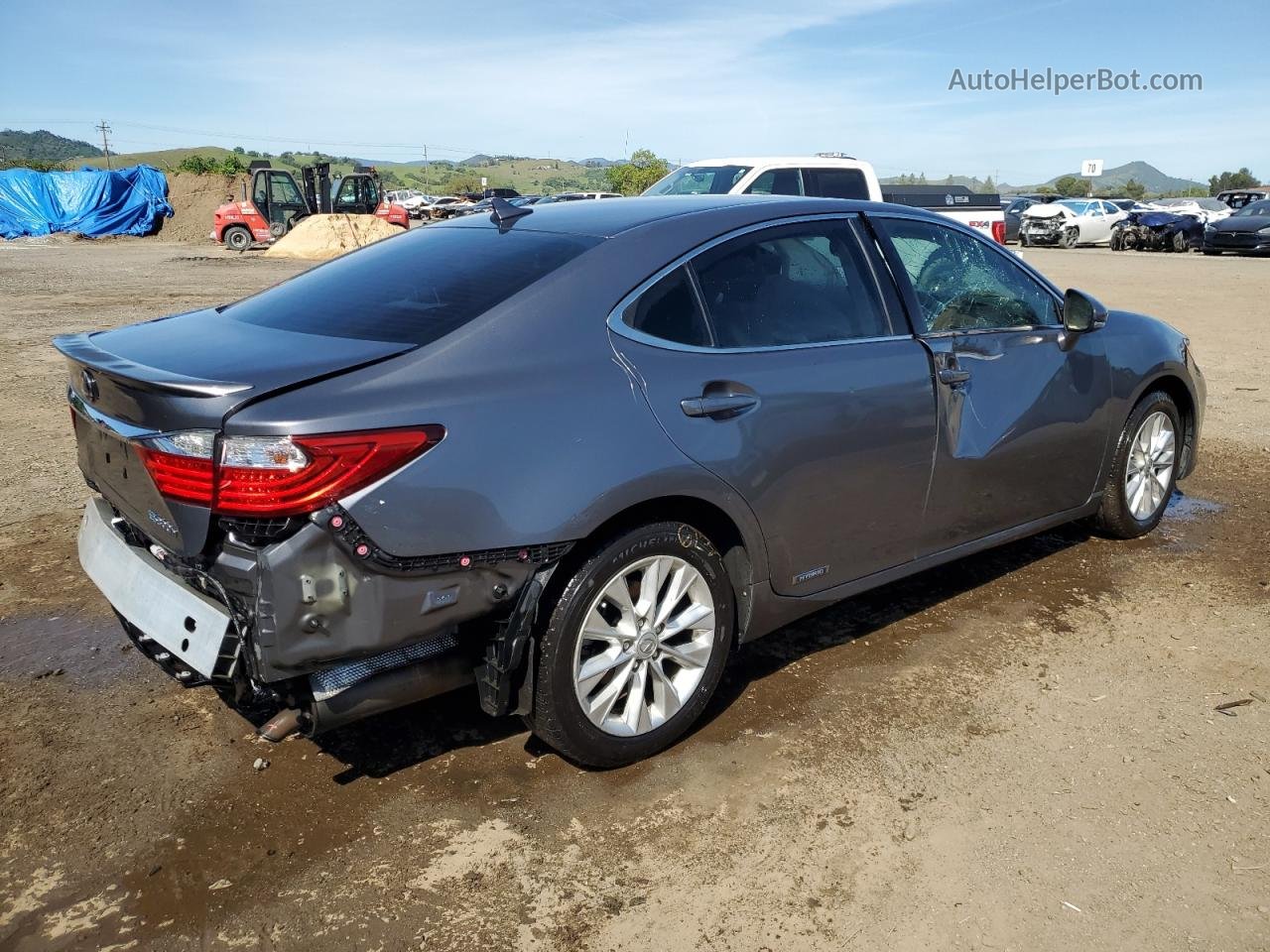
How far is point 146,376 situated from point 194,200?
43.4 metres

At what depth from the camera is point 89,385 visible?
3.08 metres

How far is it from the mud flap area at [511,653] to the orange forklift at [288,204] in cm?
3032

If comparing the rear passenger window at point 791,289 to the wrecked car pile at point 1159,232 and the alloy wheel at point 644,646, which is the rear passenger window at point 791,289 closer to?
the alloy wheel at point 644,646

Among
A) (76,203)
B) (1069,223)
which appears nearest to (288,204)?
(76,203)

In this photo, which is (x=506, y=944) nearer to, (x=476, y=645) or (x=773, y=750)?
(x=476, y=645)

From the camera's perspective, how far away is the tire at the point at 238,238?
102ft

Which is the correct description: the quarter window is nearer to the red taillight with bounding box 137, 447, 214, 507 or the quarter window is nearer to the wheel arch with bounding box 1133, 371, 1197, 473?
the wheel arch with bounding box 1133, 371, 1197, 473

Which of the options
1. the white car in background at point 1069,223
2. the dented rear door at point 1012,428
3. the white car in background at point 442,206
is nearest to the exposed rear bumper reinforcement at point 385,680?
the dented rear door at point 1012,428

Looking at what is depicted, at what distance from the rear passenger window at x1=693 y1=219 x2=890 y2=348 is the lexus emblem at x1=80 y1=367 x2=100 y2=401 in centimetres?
184

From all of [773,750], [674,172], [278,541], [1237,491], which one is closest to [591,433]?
[278,541]

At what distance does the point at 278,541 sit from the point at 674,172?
11787 mm

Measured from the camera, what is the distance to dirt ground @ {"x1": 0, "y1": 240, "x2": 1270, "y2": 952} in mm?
2572

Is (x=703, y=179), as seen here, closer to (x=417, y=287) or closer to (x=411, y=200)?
(x=417, y=287)

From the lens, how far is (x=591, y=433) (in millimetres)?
2926
